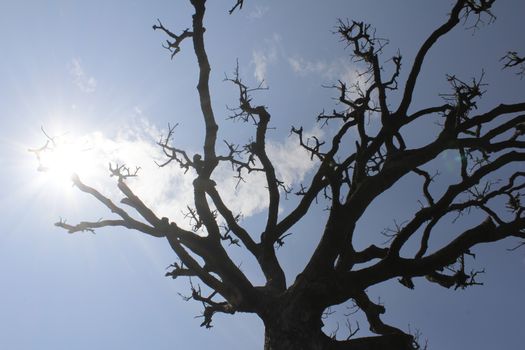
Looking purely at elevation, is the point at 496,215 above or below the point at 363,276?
above

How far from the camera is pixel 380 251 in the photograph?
7270 mm

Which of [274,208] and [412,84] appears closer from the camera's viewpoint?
[412,84]

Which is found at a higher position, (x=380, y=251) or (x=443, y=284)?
(x=380, y=251)

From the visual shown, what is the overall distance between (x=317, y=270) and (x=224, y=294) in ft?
5.15

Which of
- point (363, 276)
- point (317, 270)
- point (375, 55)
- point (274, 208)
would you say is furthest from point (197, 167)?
point (375, 55)

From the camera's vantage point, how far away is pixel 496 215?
708cm

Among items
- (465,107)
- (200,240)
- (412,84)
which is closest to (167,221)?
(200,240)

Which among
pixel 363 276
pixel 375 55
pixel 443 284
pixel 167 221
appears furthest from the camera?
pixel 375 55

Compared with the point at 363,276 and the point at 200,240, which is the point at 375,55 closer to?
the point at 363,276

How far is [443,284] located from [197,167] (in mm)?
4873

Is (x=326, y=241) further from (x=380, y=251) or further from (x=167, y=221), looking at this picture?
(x=167, y=221)

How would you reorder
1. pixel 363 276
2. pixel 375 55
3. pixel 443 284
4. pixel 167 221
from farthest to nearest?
pixel 375 55
pixel 443 284
pixel 167 221
pixel 363 276

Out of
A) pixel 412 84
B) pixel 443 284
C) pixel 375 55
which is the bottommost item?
pixel 443 284

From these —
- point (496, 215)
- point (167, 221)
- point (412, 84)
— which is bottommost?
point (167, 221)
